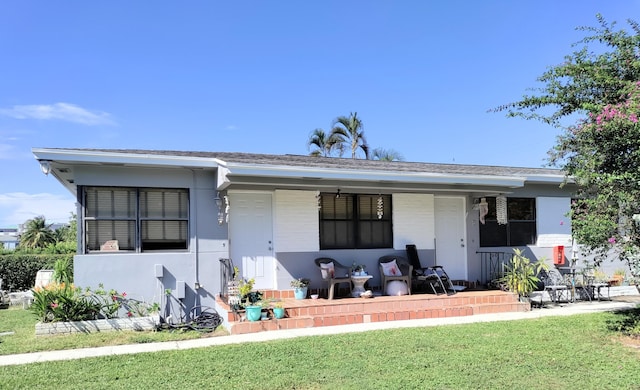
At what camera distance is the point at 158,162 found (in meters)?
8.25

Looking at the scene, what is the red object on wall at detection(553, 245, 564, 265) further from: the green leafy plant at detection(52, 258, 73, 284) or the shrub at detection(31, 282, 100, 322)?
the green leafy plant at detection(52, 258, 73, 284)

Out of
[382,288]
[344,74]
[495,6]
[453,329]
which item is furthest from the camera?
[344,74]

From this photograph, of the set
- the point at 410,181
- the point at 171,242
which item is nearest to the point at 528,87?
the point at 410,181

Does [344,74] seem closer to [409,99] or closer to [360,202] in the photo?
[409,99]

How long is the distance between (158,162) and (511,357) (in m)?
6.65

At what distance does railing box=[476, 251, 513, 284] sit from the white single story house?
5 cm

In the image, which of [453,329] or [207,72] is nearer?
[453,329]

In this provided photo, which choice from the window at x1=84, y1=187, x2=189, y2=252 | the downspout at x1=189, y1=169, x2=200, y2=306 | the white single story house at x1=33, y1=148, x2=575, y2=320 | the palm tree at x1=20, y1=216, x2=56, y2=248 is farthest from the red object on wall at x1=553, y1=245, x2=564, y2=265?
the palm tree at x1=20, y1=216, x2=56, y2=248

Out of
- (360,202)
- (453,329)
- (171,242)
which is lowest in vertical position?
(453,329)

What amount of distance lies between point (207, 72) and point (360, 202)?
9.48 m

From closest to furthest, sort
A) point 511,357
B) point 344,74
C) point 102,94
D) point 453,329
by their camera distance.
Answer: point 511,357
point 453,329
point 102,94
point 344,74

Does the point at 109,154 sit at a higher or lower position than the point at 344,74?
lower

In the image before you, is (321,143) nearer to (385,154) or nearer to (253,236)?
(385,154)

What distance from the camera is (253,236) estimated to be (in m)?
9.43
